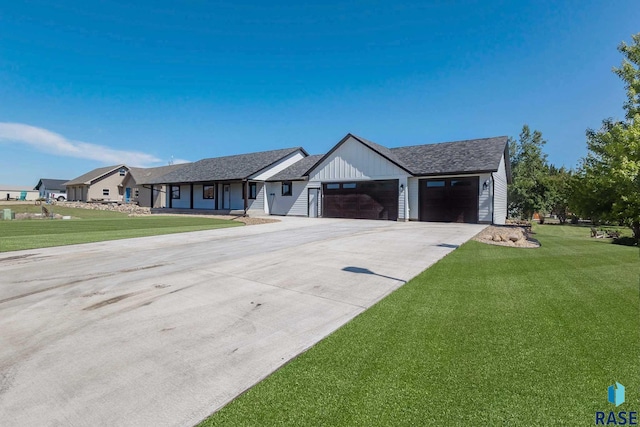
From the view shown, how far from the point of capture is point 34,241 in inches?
384

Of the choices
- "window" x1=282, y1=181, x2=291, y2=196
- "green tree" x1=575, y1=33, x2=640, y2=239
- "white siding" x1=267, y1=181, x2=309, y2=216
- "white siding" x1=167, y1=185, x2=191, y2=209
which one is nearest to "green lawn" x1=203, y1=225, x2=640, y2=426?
"green tree" x1=575, y1=33, x2=640, y2=239

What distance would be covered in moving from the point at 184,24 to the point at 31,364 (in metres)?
20.6

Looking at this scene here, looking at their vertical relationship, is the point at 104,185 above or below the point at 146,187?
above

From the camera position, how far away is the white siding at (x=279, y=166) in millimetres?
26292

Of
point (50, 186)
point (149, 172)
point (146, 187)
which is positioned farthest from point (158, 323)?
point (50, 186)

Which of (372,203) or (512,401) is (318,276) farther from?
(372,203)

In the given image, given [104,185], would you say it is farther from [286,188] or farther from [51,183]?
[286,188]

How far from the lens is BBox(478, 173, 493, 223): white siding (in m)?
17.5

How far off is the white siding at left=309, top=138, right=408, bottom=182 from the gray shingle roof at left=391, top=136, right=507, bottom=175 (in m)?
1.67

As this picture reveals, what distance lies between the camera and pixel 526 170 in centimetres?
3650

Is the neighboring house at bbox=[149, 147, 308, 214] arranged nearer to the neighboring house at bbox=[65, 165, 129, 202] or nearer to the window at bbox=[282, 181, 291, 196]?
the window at bbox=[282, 181, 291, 196]

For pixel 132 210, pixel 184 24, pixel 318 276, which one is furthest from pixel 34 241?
pixel 132 210

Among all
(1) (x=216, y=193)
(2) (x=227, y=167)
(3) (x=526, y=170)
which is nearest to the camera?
(1) (x=216, y=193)

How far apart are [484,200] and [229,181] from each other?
68.6 ft
